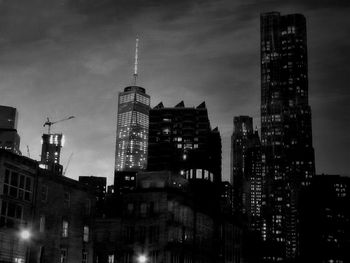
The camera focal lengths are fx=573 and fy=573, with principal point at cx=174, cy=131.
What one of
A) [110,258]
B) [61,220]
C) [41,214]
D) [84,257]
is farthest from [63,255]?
[110,258]

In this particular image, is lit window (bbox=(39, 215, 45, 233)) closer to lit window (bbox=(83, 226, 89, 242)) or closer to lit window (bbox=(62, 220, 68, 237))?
lit window (bbox=(62, 220, 68, 237))

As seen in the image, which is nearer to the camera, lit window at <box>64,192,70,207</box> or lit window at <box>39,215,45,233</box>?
lit window at <box>39,215,45,233</box>

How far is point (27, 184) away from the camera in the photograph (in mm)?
64312

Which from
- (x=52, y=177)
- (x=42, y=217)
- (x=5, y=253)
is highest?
(x=52, y=177)

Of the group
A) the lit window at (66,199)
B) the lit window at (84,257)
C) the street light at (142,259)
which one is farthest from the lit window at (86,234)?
the street light at (142,259)

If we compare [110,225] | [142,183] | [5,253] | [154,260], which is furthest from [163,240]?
[5,253]

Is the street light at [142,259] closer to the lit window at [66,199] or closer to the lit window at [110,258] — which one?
the lit window at [110,258]

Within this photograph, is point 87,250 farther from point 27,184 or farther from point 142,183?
point 142,183

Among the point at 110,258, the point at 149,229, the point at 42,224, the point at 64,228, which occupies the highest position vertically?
the point at 149,229

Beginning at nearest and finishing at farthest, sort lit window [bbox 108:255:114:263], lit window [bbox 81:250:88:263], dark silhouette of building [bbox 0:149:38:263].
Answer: dark silhouette of building [bbox 0:149:38:263]
lit window [bbox 81:250:88:263]
lit window [bbox 108:255:114:263]

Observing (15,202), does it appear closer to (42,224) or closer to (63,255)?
(42,224)

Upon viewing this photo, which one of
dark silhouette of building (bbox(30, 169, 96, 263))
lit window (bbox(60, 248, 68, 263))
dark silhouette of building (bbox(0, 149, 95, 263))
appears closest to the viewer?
dark silhouette of building (bbox(0, 149, 95, 263))

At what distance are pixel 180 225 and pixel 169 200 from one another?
211 inches

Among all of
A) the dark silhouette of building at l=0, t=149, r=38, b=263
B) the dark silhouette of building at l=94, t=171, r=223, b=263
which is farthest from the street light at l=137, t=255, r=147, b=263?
the dark silhouette of building at l=0, t=149, r=38, b=263
